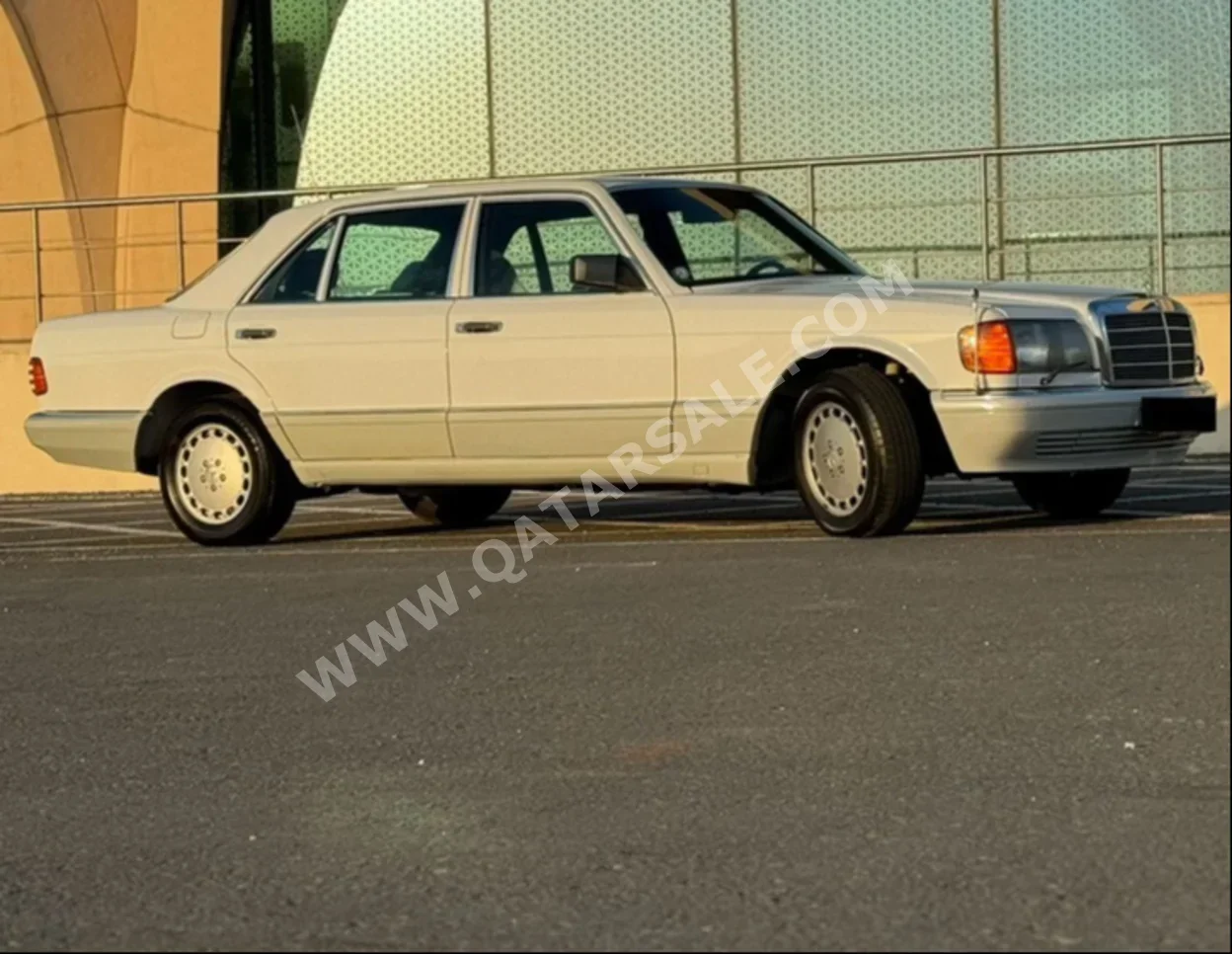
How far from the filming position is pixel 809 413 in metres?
9.98

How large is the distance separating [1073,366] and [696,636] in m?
1.92

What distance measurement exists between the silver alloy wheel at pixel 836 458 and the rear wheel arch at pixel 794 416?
0.15 meters

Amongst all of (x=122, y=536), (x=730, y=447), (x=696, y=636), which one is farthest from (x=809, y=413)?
(x=122, y=536)

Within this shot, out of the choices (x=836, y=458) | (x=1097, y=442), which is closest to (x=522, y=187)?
(x=836, y=458)

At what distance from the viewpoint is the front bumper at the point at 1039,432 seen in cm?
771

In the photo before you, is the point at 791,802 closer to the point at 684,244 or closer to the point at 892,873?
the point at 892,873

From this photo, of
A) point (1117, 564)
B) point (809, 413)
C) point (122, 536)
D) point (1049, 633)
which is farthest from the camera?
point (122, 536)

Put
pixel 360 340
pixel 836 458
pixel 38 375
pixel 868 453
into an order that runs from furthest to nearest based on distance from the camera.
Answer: pixel 38 375
pixel 360 340
pixel 836 458
pixel 868 453

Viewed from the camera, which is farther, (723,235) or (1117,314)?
(723,235)

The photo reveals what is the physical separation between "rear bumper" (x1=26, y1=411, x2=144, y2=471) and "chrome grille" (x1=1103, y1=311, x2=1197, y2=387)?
466 centimetres

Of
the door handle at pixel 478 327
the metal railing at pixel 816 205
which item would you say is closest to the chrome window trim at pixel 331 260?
the door handle at pixel 478 327

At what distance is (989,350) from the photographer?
9.55m

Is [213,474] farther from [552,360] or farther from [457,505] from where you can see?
[552,360]

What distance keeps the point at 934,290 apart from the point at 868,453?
0.77 meters
